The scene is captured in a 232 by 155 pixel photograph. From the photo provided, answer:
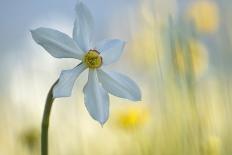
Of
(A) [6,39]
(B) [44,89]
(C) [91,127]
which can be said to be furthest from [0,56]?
(C) [91,127]

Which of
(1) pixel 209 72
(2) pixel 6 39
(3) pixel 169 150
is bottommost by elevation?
(3) pixel 169 150

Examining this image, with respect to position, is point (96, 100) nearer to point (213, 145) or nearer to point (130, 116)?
point (213, 145)

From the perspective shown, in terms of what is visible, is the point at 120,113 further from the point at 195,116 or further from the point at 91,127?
the point at 195,116

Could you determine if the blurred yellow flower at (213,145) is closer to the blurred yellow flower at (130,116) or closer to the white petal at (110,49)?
the white petal at (110,49)

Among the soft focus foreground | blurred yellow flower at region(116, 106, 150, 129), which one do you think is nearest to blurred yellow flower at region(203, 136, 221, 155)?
the soft focus foreground

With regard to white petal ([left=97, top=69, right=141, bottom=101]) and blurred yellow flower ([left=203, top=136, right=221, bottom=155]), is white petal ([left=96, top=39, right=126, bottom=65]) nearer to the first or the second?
white petal ([left=97, top=69, right=141, bottom=101])

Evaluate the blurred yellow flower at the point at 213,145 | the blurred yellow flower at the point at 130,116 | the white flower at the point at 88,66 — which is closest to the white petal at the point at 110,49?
the white flower at the point at 88,66

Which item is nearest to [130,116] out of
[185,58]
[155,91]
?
[155,91]
